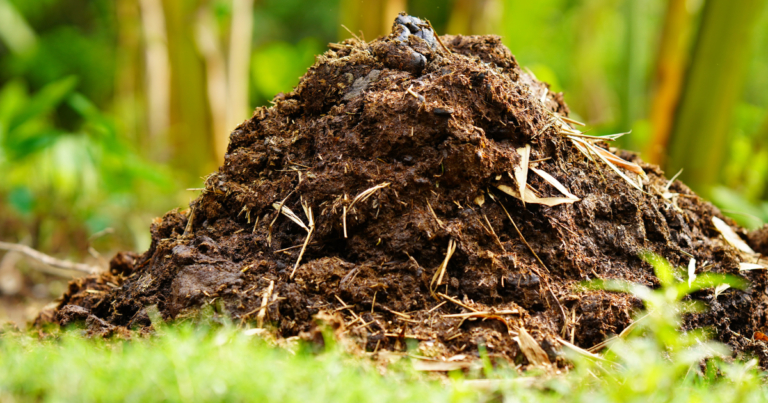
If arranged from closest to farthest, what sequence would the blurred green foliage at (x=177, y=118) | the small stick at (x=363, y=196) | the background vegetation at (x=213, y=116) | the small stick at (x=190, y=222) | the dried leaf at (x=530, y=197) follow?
the small stick at (x=363, y=196) < the dried leaf at (x=530, y=197) < the small stick at (x=190, y=222) < the background vegetation at (x=213, y=116) < the blurred green foliage at (x=177, y=118)

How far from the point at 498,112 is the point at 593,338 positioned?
852 millimetres

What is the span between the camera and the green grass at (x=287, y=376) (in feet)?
4.33

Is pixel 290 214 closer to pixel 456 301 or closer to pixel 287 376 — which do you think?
pixel 456 301

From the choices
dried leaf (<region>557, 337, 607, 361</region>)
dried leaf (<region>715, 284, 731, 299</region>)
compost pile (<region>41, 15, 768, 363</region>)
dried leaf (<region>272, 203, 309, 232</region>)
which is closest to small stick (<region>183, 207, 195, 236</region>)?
compost pile (<region>41, 15, 768, 363</region>)

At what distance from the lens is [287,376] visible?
4.51ft

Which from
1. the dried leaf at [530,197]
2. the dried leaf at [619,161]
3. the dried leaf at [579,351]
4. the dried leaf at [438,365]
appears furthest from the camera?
the dried leaf at [619,161]

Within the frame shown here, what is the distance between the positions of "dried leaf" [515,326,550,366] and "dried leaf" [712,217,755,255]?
4.53ft

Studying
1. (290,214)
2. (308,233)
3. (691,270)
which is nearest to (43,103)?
(290,214)

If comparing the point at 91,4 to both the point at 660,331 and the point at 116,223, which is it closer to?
the point at 116,223

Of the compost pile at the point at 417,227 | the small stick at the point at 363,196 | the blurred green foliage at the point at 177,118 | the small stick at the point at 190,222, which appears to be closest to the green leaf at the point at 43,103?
the blurred green foliage at the point at 177,118

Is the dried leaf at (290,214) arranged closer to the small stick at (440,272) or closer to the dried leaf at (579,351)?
the small stick at (440,272)

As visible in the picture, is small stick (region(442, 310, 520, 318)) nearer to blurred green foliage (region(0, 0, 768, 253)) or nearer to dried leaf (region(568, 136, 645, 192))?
dried leaf (region(568, 136, 645, 192))

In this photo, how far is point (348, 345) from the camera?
65.7 inches

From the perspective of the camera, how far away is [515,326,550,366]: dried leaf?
1.72 meters
